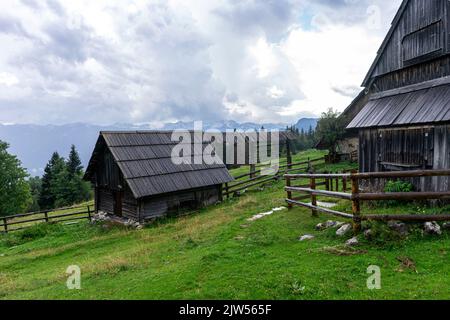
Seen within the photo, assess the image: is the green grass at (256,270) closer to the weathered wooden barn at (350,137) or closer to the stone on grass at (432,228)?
the stone on grass at (432,228)

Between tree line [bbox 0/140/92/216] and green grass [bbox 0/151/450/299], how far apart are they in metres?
39.7

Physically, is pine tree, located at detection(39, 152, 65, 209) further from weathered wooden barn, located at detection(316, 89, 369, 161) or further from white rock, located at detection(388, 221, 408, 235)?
white rock, located at detection(388, 221, 408, 235)

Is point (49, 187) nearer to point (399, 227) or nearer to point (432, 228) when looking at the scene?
point (399, 227)

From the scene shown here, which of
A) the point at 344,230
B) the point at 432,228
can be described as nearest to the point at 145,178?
the point at 344,230

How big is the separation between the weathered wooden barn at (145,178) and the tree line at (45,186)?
26.9 metres

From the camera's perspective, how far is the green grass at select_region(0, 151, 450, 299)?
20.1 feet

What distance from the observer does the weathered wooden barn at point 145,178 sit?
2008cm

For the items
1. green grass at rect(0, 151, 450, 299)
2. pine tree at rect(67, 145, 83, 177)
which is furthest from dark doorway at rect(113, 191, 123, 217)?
pine tree at rect(67, 145, 83, 177)

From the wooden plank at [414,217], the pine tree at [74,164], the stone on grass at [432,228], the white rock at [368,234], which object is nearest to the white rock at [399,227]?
the wooden plank at [414,217]

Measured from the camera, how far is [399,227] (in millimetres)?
8297

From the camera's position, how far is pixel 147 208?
65.8 feet

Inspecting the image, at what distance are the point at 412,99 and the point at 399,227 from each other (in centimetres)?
762

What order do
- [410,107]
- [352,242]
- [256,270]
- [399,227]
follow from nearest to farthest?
1. [256,270]
2. [352,242]
3. [399,227]
4. [410,107]
